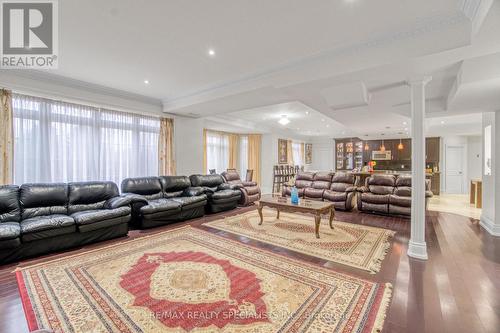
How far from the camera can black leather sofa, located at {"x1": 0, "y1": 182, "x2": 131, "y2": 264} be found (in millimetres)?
2922

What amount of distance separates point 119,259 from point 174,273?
0.91 metres

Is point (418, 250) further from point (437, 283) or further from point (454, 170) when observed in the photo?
point (454, 170)

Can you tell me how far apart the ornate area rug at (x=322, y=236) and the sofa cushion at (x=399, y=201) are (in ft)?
4.41

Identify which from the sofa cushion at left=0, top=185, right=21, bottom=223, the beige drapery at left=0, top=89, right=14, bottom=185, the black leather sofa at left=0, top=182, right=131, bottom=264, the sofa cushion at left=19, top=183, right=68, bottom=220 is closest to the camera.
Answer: the black leather sofa at left=0, top=182, right=131, bottom=264

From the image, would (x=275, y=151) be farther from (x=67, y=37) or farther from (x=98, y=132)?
(x=67, y=37)

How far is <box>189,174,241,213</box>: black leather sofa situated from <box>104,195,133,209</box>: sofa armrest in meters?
1.81

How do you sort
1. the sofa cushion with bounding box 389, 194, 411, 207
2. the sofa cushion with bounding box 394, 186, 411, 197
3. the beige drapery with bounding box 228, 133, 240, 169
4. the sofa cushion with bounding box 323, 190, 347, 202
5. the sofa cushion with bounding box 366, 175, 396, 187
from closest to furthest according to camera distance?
the sofa cushion with bounding box 389, 194, 411, 207, the sofa cushion with bounding box 394, 186, 411, 197, the sofa cushion with bounding box 366, 175, 396, 187, the sofa cushion with bounding box 323, 190, 347, 202, the beige drapery with bounding box 228, 133, 240, 169

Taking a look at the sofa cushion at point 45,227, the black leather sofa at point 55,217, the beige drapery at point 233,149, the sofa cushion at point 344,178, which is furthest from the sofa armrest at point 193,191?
the beige drapery at point 233,149

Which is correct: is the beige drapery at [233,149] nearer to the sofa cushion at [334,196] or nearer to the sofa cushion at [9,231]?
the sofa cushion at [334,196]

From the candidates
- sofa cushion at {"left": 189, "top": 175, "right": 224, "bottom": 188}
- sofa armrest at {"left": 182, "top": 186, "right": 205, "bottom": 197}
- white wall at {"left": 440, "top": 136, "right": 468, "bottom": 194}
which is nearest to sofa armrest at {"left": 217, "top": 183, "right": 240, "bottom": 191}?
sofa cushion at {"left": 189, "top": 175, "right": 224, "bottom": 188}

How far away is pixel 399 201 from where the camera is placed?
205 inches

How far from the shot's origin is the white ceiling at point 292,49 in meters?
2.26

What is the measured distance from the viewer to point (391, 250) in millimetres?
3314

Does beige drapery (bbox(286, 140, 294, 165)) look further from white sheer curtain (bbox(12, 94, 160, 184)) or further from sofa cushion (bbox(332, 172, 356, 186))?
white sheer curtain (bbox(12, 94, 160, 184))
